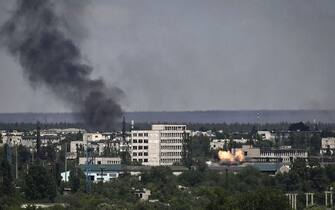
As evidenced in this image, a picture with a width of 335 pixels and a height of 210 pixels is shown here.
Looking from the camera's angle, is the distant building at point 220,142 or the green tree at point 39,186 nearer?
the green tree at point 39,186

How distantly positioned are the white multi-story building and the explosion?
5.31m

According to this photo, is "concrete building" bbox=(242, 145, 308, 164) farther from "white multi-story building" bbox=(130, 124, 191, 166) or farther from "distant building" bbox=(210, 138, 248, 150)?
"distant building" bbox=(210, 138, 248, 150)

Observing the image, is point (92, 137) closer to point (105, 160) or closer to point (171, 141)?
point (171, 141)

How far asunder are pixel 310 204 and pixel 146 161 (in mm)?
40570

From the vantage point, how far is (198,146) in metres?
110

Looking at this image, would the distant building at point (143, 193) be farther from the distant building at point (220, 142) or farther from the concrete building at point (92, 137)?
the concrete building at point (92, 137)

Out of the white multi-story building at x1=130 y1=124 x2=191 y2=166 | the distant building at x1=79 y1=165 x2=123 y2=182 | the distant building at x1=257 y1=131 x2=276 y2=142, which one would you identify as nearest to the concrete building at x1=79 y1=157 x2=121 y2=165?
the white multi-story building at x1=130 y1=124 x2=191 y2=166

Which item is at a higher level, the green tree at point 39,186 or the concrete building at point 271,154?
the concrete building at point 271,154

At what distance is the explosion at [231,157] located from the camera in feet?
297

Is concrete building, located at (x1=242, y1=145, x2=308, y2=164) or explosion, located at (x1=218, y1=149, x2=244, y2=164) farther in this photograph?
concrete building, located at (x1=242, y1=145, x2=308, y2=164)

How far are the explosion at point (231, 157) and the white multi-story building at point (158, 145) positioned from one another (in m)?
5.31

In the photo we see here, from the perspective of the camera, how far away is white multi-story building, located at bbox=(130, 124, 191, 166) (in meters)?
103

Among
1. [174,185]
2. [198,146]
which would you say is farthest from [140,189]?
[198,146]

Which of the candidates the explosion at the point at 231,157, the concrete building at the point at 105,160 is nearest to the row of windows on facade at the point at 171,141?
the concrete building at the point at 105,160
